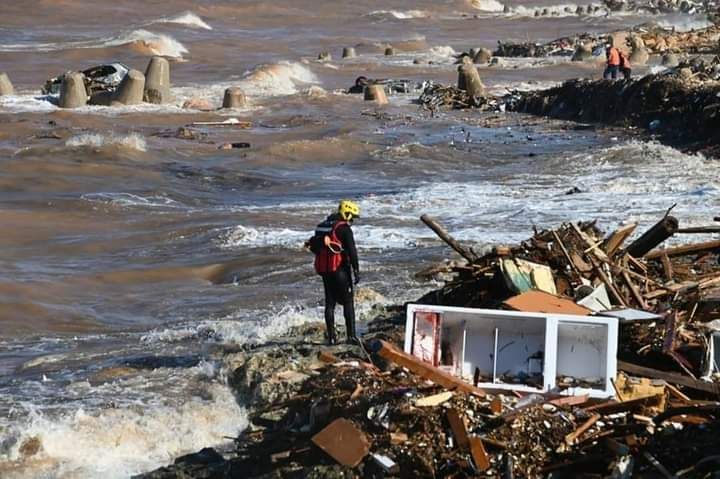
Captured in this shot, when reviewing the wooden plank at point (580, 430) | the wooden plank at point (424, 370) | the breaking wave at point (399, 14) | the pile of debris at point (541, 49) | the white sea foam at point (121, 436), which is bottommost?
the white sea foam at point (121, 436)

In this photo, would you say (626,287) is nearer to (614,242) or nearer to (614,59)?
(614,242)

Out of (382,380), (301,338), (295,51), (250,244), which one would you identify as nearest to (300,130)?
(250,244)

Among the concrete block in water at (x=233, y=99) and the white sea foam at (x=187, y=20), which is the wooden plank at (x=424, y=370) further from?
the white sea foam at (x=187, y=20)

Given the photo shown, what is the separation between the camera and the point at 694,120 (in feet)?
86.8

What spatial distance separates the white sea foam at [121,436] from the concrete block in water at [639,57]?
1497 inches

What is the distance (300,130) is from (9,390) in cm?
2210

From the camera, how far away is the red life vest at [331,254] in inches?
432

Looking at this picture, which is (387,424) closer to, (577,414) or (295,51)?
(577,414)

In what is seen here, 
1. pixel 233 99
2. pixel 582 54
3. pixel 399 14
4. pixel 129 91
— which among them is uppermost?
pixel 399 14

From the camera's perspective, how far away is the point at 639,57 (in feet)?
152

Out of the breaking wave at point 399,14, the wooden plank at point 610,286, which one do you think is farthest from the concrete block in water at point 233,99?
the breaking wave at point 399,14

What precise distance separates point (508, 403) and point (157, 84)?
31.8 m

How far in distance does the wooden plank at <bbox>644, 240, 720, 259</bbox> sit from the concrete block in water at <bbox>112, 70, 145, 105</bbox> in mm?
26983

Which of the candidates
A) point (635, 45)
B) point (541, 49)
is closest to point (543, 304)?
point (635, 45)
